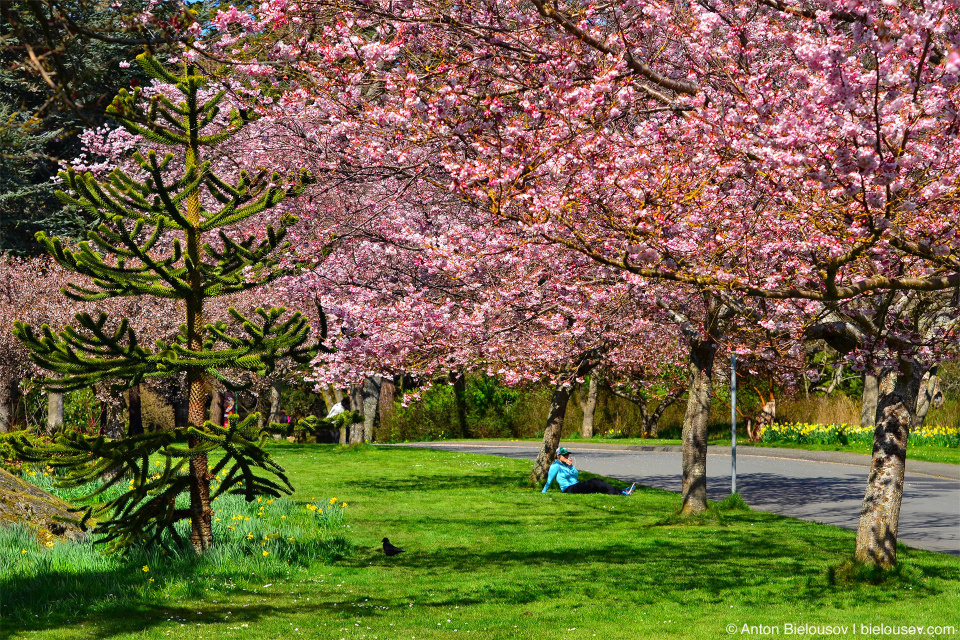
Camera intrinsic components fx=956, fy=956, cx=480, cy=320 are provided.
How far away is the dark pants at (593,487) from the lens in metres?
17.3

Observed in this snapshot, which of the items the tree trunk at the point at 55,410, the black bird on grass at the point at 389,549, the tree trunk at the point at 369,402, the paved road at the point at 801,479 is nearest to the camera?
the black bird on grass at the point at 389,549

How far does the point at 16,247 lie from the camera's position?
30.8 meters

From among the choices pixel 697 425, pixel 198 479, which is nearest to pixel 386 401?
pixel 697 425

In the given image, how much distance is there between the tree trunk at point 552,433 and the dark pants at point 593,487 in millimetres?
922

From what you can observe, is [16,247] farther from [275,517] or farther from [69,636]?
[69,636]

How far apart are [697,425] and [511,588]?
4.92 metres

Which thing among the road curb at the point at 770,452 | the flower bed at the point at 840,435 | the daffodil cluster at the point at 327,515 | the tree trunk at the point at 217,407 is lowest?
the road curb at the point at 770,452

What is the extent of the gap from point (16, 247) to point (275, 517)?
23224mm

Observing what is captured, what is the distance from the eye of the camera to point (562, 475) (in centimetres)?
1739

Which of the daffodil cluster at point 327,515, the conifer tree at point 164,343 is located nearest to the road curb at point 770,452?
the daffodil cluster at point 327,515

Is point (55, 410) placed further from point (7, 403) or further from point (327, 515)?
point (327, 515)

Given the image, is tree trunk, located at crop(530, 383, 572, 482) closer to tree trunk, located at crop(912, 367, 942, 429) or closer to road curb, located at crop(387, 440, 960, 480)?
road curb, located at crop(387, 440, 960, 480)

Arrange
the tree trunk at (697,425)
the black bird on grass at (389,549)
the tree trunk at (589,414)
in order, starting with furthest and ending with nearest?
the tree trunk at (589,414) → the tree trunk at (697,425) → the black bird on grass at (389,549)

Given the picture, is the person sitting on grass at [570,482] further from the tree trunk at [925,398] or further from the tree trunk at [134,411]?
the tree trunk at [925,398]
